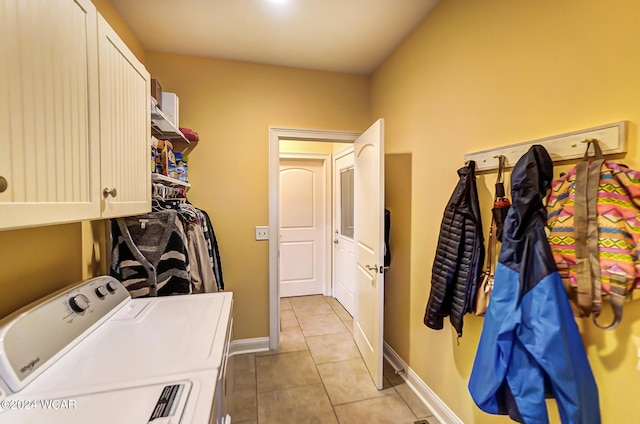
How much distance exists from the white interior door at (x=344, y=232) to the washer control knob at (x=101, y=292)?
2.38 metres

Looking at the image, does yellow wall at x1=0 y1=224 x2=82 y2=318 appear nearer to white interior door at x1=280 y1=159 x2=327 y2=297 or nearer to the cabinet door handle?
the cabinet door handle

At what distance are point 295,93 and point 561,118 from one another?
6.64 feet

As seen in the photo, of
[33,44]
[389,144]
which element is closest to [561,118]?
[389,144]

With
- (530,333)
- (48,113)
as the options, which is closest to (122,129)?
(48,113)

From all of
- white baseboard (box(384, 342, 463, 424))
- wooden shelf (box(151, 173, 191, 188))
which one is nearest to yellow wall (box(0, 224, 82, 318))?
wooden shelf (box(151, 173, 191, 188))

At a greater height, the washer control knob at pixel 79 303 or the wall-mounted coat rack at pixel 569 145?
the wall-mounted coat rack at pixel 569 145

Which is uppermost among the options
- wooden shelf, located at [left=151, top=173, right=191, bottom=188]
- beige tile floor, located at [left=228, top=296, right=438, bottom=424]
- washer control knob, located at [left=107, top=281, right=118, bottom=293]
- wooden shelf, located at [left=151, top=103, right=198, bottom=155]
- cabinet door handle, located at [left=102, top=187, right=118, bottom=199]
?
wooden shelf, located at [left=151, top=103, right=198, bottom=155]

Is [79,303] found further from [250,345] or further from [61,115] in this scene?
[250,345]

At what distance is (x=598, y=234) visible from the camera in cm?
86

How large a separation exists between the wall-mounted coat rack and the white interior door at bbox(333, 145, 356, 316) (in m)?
1.93

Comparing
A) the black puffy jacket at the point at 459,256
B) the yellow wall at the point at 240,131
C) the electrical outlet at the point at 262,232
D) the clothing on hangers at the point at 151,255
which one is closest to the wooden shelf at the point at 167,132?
the yellow wall at the point at 240,131

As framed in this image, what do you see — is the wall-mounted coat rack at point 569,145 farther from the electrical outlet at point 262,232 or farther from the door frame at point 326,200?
the door frame at point 326,200

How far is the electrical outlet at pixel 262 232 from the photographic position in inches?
97.6

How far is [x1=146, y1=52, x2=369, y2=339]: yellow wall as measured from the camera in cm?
230
